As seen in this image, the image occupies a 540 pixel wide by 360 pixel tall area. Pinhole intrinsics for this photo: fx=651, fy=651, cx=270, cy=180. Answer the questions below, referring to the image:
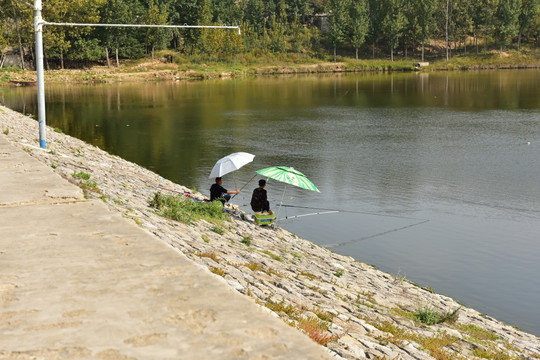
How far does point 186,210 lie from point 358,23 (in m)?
129

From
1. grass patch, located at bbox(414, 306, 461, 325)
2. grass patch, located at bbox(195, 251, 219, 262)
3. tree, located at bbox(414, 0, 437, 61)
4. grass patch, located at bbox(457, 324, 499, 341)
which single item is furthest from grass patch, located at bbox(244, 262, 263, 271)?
tree, located at bbox(414, 0, 437, 61)

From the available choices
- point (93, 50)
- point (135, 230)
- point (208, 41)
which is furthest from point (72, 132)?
point (208, 41)

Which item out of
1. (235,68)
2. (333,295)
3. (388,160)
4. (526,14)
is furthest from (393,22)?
(333,295)

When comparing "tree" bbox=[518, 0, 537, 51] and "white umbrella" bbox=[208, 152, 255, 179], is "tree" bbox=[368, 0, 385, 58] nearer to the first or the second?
"tree" bbox=[518, 0, 537, 51]

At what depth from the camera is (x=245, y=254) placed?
49.6 ft

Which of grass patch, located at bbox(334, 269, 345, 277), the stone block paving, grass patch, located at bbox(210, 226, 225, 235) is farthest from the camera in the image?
grass patch, located at bbox(210, 226, 225, 235)

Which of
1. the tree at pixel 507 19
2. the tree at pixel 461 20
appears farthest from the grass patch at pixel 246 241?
the tree at pixel 461 20

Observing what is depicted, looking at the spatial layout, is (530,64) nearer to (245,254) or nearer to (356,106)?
(356,106)

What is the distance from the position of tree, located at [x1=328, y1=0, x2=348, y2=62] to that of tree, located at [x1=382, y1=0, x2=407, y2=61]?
8800 millimetres

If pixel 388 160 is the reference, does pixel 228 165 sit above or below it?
above

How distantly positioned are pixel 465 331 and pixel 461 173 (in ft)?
63.2

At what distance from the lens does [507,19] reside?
142m

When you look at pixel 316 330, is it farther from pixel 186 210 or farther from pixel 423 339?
pixel 186 210

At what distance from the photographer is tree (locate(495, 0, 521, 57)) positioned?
5536 inches
